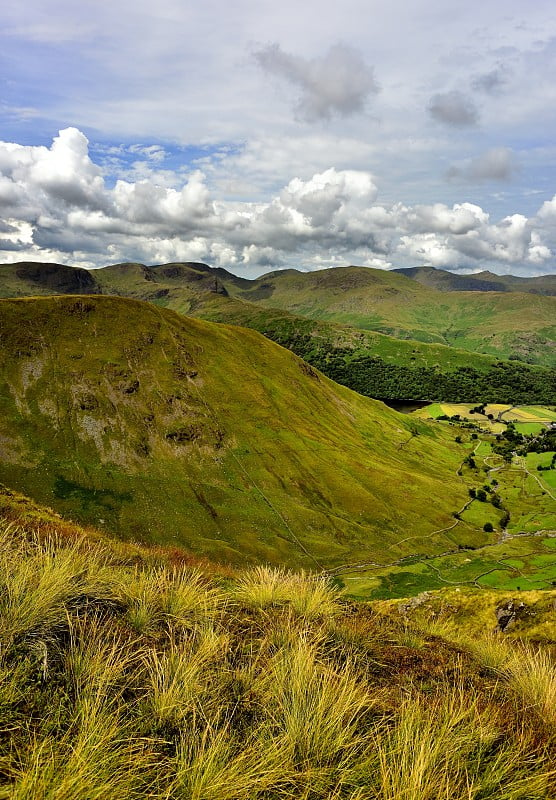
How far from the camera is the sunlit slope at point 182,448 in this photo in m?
94.0

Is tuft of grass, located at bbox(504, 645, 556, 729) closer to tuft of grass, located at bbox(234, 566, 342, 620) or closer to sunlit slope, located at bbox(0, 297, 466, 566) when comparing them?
tuft of grass, located at bbox(234, 566, 342, 620)

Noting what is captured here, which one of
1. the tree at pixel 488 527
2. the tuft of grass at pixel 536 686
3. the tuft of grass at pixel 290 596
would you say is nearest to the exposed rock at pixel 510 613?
the tuft of grass at pixel 536 686

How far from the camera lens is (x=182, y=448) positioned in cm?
11406

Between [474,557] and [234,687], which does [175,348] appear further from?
[234,687]

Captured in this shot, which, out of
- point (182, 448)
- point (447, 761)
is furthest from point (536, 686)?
point (182, 448)

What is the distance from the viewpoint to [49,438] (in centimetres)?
9812

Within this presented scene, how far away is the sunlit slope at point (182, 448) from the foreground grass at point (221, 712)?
8532 cm

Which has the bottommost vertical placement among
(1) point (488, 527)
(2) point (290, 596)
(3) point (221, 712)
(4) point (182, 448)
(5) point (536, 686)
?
(1) point (488, 527)

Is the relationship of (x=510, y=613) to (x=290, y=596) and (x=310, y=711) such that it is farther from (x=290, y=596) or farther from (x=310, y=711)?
(x=310, y=711)

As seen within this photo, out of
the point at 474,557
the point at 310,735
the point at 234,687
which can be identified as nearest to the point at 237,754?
the point at 310,735

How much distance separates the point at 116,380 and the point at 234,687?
121m

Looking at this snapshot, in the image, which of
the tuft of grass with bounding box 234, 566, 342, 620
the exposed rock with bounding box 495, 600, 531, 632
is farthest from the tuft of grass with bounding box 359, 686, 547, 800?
the exposed rock with bounding box 495, 600, 531, 632

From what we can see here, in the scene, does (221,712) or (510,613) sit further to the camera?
(510,613)

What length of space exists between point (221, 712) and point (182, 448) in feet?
366
